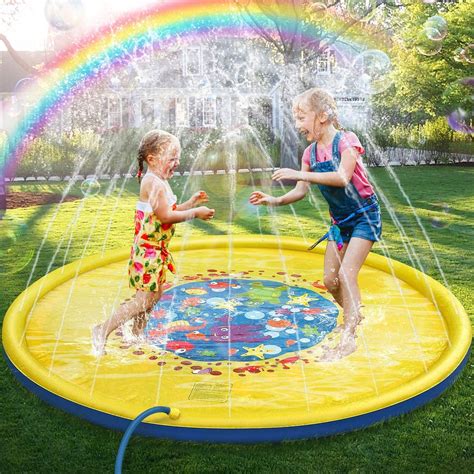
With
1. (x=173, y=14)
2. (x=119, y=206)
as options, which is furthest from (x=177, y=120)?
(x=119, y=206)

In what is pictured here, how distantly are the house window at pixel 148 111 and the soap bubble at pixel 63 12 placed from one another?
688 inches

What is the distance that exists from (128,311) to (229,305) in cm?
120

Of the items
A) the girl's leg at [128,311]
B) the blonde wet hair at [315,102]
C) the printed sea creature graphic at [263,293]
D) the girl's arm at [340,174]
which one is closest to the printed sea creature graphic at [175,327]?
the girl's leg at [128,311]

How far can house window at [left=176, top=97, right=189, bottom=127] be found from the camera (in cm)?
2681

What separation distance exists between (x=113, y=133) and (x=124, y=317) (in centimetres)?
1843

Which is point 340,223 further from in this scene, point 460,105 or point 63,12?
point 460,105

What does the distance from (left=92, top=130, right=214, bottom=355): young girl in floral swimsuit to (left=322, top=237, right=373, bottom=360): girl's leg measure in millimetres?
959

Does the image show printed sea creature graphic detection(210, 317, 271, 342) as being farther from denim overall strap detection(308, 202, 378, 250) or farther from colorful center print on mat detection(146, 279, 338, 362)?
denim overall strap detection(308, 202, 378, 250)

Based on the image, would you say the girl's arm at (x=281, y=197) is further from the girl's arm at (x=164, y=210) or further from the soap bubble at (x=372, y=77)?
the soap bubble at (x=372, y=77)

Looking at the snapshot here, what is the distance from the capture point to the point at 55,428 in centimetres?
352

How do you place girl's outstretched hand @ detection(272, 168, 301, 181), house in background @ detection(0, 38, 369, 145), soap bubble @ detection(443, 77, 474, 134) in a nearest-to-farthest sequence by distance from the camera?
1. girl's outstretched hand @ detection(272, 168, 301, 181)
2. soap bubble @ detection(443, 77, 474, 134)
3. house in background @ detection(0, 38, 369, 145)

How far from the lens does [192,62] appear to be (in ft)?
84.2

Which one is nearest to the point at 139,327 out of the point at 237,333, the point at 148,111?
the point at 237,333

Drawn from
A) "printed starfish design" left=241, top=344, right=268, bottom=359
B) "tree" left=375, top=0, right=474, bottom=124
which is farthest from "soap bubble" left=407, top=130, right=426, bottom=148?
"printed starfish design" left=241, top=344, right=268, bottom=359
